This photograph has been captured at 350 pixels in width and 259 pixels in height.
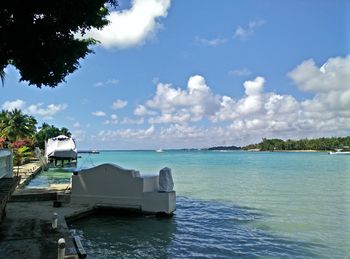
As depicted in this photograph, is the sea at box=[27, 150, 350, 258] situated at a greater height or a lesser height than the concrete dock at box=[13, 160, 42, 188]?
lesser

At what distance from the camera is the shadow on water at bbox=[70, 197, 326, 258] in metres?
11.0

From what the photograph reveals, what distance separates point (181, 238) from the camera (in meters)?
12.7

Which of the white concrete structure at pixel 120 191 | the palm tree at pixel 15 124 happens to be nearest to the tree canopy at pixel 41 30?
the white concrete structure at pixel 120 191

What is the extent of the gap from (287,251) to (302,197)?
1508cm

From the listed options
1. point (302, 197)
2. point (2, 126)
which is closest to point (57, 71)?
point (302, 197)

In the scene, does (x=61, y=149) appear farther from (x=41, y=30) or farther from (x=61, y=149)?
(x=41, y=30)

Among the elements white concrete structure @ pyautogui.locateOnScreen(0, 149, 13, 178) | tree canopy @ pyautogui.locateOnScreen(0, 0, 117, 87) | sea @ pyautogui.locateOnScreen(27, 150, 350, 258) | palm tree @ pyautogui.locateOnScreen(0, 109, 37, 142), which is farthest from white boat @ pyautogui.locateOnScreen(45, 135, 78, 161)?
tree canopy @ pyautogui.locateOnScreen(0, 0, 117, 87)

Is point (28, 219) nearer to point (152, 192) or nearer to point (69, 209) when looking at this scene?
point (69, 209)

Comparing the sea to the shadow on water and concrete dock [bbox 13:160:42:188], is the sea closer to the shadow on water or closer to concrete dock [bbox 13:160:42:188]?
the shadow on water

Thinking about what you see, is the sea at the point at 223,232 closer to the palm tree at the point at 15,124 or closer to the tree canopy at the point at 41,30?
the tree canopy at the point at 41,30

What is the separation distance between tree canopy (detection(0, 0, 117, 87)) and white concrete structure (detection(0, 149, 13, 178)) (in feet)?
10.1

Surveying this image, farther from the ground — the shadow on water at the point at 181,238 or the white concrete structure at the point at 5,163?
the white concrete structure at the point at 5,163

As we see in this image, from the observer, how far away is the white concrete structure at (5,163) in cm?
1305

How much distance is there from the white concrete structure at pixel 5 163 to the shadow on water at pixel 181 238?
300 cm
